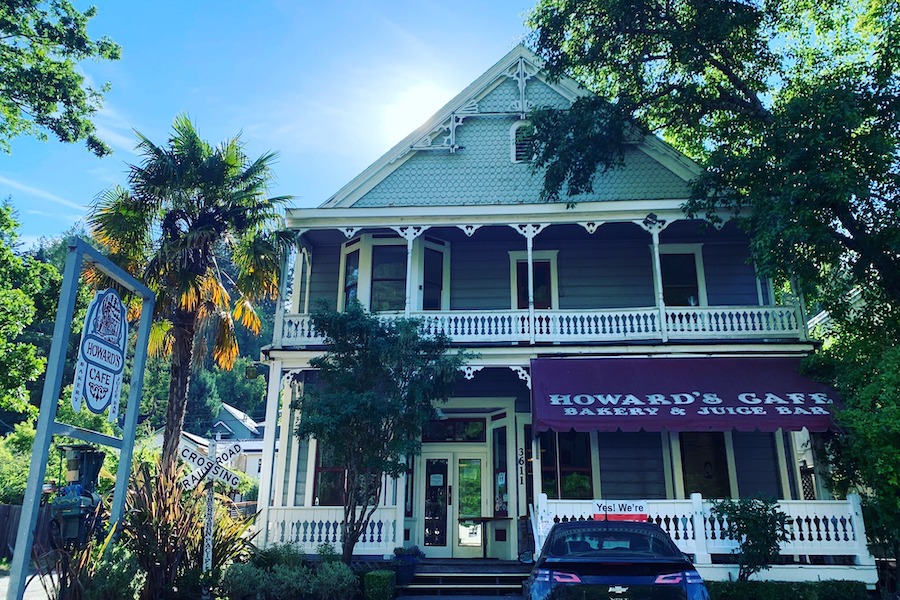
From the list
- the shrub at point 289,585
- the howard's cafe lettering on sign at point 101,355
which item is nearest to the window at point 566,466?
the shrub at point 289,585

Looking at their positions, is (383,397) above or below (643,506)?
above

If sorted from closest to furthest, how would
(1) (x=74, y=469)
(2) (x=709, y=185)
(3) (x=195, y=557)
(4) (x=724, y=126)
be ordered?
(1) (x=74, y=469) < (3) (x=195, y=557) < (2) (x=709, y=185) < (4) (x=724, y=126)

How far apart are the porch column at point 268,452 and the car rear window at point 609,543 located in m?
6.94

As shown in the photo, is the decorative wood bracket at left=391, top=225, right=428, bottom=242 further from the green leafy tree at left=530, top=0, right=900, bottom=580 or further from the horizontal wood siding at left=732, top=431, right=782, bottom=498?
the horizontal wood siding at left=732, top=431, right=782, bottom=498

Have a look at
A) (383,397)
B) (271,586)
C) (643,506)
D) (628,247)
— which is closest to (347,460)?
(383,397)

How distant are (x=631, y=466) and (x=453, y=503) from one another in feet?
13.0

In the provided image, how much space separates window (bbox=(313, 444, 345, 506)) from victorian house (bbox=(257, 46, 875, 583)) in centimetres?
5

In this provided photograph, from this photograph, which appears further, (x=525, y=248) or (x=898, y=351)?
(x=525, y=248)

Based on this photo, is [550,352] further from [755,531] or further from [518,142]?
[518,142]

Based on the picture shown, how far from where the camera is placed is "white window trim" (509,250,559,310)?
15016mm

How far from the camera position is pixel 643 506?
10625 mm

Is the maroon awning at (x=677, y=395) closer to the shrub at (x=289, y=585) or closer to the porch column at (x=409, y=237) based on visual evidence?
the porch column at (x=409, y=237)

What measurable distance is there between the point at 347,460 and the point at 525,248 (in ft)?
23.0

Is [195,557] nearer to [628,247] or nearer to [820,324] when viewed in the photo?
[628,247]
